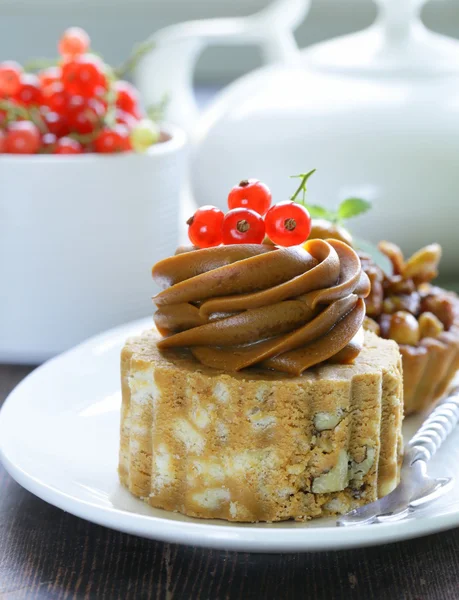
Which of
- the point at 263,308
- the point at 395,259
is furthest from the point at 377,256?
the point at 263,308

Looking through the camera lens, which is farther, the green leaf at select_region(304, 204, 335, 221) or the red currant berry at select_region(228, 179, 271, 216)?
the green leaf at select_region(304, 204, 335, 221)

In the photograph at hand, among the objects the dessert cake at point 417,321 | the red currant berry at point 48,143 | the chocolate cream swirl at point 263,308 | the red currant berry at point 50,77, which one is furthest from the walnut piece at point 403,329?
the red currant berry at point 50,77

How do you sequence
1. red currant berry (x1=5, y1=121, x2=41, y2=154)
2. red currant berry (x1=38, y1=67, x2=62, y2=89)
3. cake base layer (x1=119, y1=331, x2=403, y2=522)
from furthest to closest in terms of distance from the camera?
red currant berry (x1=38, y1=67, x2=62, y2=89)
red currant berry (x1=5, y1=121, x2=41, y2=154)
cake base layer (x1=119, y1=331, x2=403, y2=522)

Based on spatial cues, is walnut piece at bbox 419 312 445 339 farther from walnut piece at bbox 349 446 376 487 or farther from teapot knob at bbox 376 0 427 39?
teapot knob at bbox 376 0 427 39

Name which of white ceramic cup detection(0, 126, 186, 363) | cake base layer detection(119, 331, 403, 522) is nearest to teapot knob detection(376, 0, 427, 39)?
white ceramic cup detection(0, 126, 186, 363)

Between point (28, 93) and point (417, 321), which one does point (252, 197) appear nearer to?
point (417, 321)
